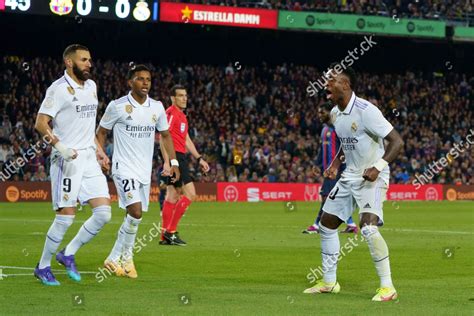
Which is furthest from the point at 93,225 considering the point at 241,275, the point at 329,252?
the point at 329,252

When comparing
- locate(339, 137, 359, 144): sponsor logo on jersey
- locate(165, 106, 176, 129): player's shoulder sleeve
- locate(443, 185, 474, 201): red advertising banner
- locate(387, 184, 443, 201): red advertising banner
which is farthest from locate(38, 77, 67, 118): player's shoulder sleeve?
locate(443, 185, 474, 201): red advertising banner

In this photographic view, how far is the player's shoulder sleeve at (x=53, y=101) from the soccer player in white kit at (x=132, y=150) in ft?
4.49

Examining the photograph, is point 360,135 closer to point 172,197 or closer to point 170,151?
point 170,151

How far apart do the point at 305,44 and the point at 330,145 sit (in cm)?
3235

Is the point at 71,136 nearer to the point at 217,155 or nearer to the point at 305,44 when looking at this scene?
the point at 217,155

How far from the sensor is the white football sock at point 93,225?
39.2 feet

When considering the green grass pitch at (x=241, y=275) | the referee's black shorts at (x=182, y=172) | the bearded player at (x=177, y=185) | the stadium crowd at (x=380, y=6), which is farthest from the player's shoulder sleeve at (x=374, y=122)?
the stadium crowd at (x=380, y=6)

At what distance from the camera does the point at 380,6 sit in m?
48.3

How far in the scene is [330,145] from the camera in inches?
833

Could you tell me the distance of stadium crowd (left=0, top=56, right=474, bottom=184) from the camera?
126 feet

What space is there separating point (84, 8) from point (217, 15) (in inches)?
287

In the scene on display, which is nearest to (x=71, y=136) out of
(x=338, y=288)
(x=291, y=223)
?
(x=338, y=288)

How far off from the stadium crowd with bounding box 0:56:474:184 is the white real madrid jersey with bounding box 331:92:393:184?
23.4 m

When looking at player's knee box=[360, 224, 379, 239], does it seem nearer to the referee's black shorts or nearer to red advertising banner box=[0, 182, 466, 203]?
the referee's black shorts
